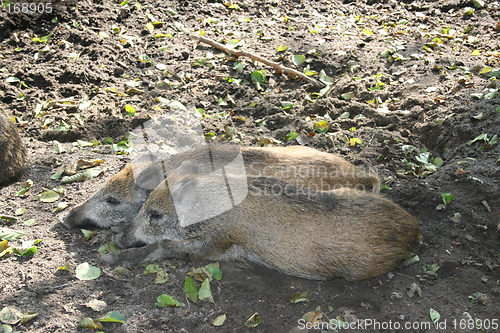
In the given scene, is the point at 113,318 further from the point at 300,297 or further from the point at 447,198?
the point at 447,198

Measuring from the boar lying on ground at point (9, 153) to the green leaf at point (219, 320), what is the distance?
2475 mm

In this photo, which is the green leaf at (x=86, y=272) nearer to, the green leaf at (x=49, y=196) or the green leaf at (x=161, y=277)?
the green leaf at (x=161, y=277)

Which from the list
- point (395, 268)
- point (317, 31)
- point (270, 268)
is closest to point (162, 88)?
point (317, 31)

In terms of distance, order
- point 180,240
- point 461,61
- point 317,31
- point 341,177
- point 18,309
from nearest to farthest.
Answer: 1. point 18,309
2. point 180,240
3. point 341,177
4. point 461,61
5. point 317,31

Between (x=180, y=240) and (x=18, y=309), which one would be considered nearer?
(x=18, y=309)

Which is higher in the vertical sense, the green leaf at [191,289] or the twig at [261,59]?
the twig at [261,59]

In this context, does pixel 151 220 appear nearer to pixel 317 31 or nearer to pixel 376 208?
pixel 376 208

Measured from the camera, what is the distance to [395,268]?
3402 millimetres

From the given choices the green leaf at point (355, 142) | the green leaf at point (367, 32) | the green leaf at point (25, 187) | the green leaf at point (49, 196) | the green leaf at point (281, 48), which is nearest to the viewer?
the green leaf at point (49, 196)

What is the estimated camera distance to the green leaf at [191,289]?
130 inches

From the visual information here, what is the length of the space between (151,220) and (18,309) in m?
1.03

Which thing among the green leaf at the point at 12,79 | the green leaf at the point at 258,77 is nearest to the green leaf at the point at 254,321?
the green leaf at the point at 258,77

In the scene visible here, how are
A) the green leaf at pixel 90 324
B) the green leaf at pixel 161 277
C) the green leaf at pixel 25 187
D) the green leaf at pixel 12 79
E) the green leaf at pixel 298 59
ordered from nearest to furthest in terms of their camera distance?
1. the green leaf at pixel 90 324
2. the green leaf at pixel 161 277
3. the green leaf at pixel 25 187
4. the green leaf at pixel 12 79
5. the green leaf at pixel 298 59

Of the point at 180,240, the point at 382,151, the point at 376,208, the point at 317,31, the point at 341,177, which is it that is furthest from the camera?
the point at 317,31
